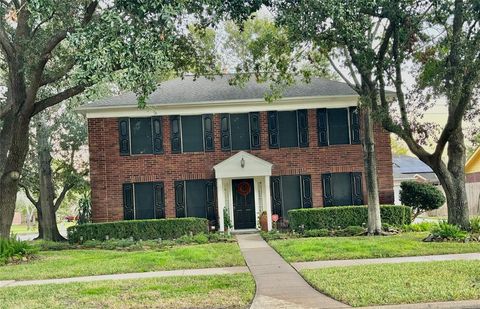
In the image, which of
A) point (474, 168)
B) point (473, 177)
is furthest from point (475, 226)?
point (474, 168)

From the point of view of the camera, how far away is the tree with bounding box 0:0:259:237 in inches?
348

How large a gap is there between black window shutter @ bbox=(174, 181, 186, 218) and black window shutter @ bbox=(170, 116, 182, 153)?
135 centimetres

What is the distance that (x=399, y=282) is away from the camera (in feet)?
29.8

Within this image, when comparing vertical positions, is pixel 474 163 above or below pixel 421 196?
above

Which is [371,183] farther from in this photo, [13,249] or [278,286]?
[13,249]

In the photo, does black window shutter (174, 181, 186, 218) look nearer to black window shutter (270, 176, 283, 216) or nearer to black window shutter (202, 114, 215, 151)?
black window shutter (202, 114, 215, 151)

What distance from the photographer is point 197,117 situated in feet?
70.9

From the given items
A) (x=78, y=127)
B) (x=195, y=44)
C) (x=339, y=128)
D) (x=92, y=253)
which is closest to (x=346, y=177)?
(x=339, y=128)

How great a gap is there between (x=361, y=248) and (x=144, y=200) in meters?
10.2

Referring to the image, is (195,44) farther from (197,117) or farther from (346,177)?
(346,177)

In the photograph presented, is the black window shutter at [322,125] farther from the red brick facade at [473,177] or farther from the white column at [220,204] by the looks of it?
the red brick facade at [473,177]

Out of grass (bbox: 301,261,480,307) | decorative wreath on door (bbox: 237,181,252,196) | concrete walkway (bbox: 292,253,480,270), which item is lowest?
concrete walkway (bbox: 292,253,480,270)

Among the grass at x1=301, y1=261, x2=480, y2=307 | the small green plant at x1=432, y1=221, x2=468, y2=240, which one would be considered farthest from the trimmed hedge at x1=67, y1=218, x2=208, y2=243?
the grass at x1=301, y1=261, x2=480, y2=307

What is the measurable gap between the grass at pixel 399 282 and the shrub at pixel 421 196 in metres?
10.8
